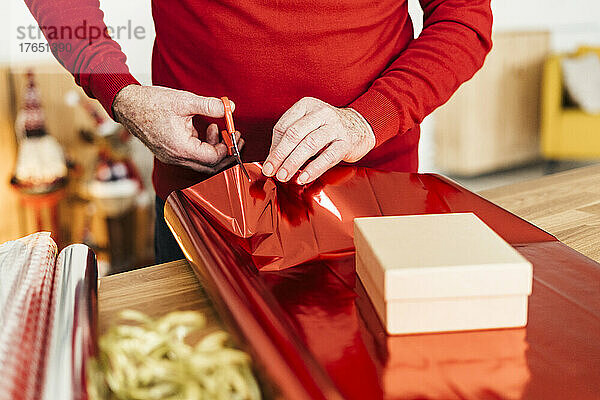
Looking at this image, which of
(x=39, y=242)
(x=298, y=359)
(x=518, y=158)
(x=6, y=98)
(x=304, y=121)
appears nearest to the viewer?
(x=298, y=359)

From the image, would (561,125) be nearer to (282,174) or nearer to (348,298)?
(282,174)

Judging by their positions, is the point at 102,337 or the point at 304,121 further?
the point at 304,121

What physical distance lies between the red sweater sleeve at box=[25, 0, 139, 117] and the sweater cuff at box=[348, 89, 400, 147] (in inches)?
15.4

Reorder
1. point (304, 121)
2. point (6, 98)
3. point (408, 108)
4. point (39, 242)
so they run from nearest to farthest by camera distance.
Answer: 1. point (39, 242)
2. point (304, 121)
3. point (408, 108)
4. point (6, 98)

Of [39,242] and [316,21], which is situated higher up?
[316,21]

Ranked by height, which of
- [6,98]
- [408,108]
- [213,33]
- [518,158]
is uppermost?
[213,33]

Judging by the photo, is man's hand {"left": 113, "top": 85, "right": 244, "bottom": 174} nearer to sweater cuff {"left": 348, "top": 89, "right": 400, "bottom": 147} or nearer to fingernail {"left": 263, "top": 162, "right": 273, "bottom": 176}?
fingernail {"left": 263, "top": 162, "right": 273, "bottom": 176}

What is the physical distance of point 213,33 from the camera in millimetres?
1085

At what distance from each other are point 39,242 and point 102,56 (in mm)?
518

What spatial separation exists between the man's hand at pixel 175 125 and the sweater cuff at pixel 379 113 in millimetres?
196

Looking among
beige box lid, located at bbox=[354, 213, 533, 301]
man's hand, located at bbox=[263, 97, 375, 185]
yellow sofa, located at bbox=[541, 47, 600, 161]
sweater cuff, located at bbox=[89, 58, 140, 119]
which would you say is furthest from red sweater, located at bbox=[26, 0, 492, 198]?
yellow sofa, located at bbox=[541, 47, 600, 161]

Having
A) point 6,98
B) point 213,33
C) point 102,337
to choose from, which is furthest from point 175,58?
point 6,98

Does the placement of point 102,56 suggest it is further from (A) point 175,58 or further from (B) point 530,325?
(B) point 530,325

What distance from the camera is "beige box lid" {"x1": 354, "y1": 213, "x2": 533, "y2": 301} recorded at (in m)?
0.53
